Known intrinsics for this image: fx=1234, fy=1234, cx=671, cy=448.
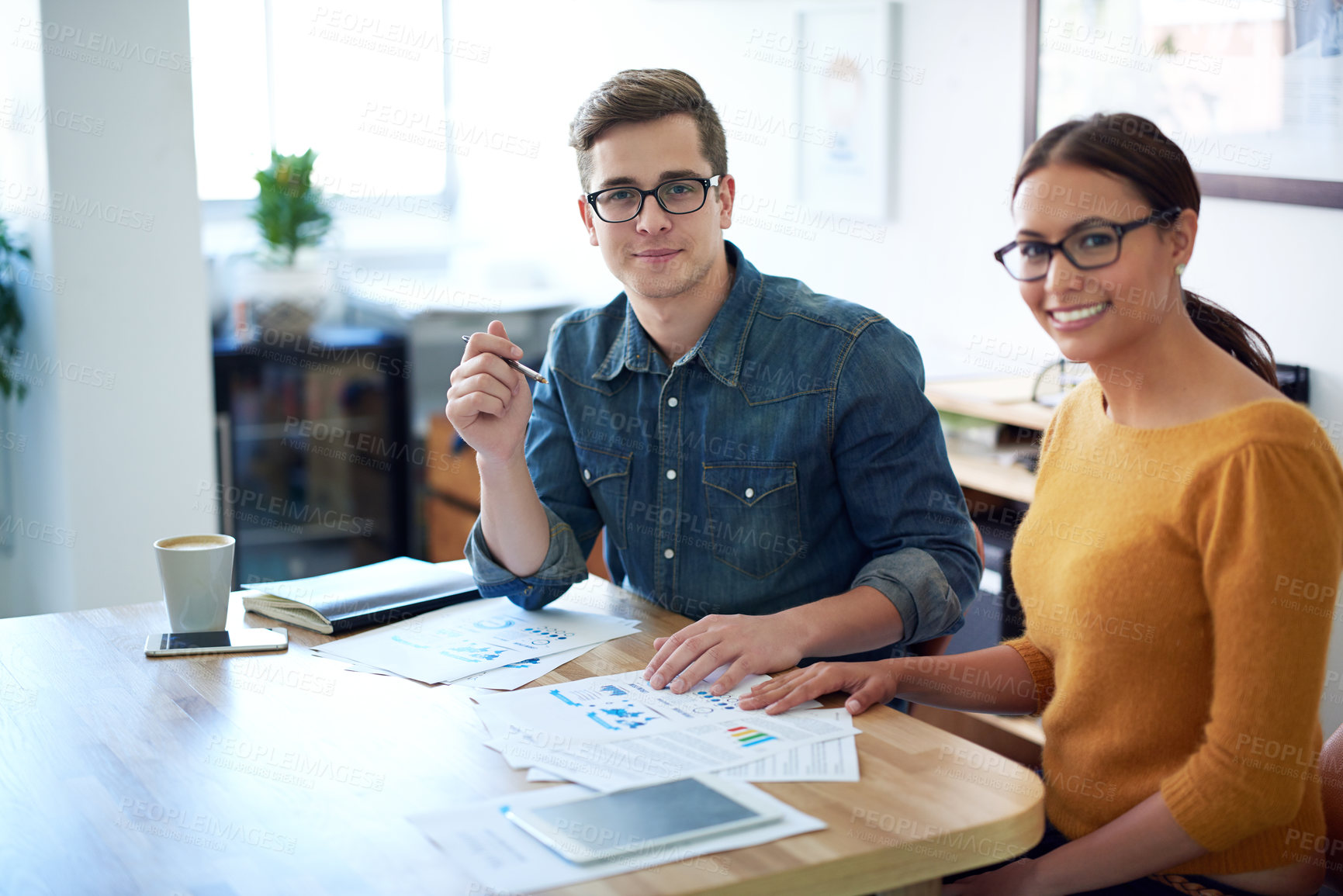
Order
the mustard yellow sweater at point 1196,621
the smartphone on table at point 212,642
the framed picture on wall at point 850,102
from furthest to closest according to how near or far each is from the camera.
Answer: the framed picture on wall at point 850,102 → the smartphone on table at point 212,642 → the mustard yellow sweater at point 1196,621

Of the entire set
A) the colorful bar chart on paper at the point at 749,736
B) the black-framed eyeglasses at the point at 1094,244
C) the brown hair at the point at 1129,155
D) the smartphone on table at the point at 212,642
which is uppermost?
the brown hair at the point at 1129,155

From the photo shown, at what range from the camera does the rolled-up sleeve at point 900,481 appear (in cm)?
144

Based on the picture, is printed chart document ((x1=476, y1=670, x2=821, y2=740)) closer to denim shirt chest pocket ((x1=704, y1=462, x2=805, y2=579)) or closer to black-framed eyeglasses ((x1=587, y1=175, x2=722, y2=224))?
denim shirt chest pocket ((x1=704, y1=462, x2=805, y2=579))

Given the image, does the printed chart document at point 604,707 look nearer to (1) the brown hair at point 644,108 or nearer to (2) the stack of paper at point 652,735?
(2) the stack of paper at point 652,735

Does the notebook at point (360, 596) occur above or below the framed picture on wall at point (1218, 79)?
below

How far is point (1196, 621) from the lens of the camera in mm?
1076

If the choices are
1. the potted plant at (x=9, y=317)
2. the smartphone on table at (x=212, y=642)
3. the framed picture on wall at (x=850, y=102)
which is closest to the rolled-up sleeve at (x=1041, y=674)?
the smartphone on table at (x=212, y=642)

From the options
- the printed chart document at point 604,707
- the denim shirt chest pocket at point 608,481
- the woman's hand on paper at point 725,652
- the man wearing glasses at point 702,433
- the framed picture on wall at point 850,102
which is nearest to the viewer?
the printed chart document at point 604,707

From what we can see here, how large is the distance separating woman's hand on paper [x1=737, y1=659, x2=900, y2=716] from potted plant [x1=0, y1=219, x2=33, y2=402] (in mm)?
2328

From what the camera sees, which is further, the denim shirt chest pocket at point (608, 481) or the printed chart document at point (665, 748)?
the denim shirt chest pocket at point (608, 481)

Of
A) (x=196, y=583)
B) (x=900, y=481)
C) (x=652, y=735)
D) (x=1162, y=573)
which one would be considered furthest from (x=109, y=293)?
(x=1162, y=573)

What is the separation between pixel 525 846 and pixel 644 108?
0.98 meters

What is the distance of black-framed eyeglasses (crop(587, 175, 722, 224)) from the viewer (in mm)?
1565

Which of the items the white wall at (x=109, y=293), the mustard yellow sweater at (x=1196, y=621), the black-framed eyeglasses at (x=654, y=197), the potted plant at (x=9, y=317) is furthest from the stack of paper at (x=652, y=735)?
the potted plant at (x=9, y=317)
